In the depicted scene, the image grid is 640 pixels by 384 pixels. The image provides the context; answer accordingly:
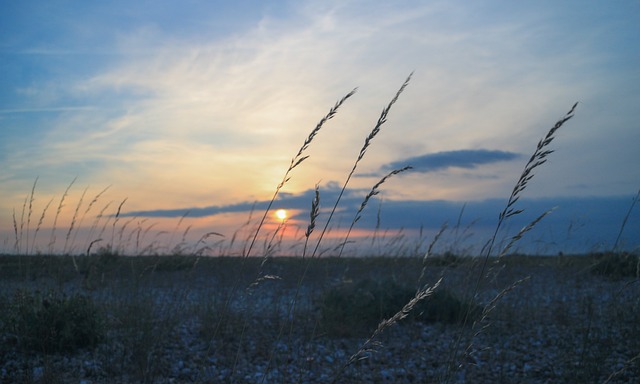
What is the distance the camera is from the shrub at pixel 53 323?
5391 mm

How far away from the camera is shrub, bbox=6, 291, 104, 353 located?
17.7 feet

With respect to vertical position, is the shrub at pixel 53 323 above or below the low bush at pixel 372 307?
above

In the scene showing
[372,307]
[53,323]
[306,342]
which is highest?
[53,323]

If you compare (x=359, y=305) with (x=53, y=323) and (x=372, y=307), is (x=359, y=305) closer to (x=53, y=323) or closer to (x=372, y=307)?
(x=372, y=307)

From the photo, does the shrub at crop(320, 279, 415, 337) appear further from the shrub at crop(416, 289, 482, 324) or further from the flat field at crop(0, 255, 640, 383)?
the shrub at crop(416, 289, 482, 324)

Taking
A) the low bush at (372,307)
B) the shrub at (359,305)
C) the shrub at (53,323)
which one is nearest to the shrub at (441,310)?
the low bush at (372,307)

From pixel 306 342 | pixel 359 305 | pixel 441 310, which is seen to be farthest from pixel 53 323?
pixel 441 310

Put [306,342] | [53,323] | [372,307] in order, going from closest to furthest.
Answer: [53,323] → [306,342] → [372,307]

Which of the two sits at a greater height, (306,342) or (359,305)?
(359,305)

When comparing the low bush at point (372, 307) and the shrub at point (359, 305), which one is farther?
the low bush at point (372, 307)

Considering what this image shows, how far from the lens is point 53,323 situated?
5457mm

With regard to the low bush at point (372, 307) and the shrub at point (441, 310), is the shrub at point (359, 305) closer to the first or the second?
the low bush at point (372, 307)

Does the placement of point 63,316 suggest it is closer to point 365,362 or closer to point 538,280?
point 365,362

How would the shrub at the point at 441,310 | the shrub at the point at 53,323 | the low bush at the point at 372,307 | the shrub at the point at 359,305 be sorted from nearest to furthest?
the shrub at the point at 53,323, the shrub at the point at 359,305, the low bush at the point at 372,307, the shrub at the point at 441,310
